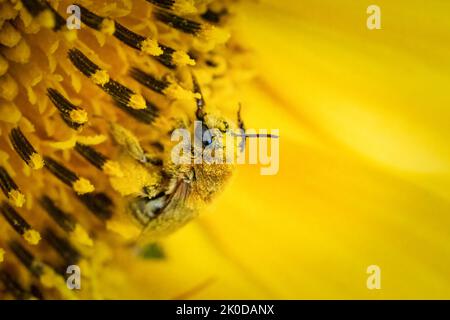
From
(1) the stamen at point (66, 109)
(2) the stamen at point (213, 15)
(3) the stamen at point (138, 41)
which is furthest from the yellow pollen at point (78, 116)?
(2) the stamen at point (213, 15)

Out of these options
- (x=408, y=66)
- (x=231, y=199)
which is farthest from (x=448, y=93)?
(x=231, y=199)

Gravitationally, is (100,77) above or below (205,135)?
above

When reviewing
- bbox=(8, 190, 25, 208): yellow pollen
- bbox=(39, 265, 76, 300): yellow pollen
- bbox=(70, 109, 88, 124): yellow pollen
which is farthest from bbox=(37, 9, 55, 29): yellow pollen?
bbox=(39, 265, 76, 300): yellow pollen

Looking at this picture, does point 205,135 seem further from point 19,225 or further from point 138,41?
point 19,225

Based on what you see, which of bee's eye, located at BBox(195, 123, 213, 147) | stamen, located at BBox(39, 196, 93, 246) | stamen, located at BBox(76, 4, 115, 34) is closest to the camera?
bee's eye, located at BBox(195, 123, 213, 147)

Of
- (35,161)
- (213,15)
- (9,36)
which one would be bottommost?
(35,161)

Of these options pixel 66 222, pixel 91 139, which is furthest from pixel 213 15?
pixel 66 222

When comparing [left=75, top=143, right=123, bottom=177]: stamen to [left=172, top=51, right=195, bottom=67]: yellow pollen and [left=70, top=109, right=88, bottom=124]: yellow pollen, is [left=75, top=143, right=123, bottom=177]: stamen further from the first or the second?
[left=172, top=51, right=195, bottom=67]: yellow pollen
